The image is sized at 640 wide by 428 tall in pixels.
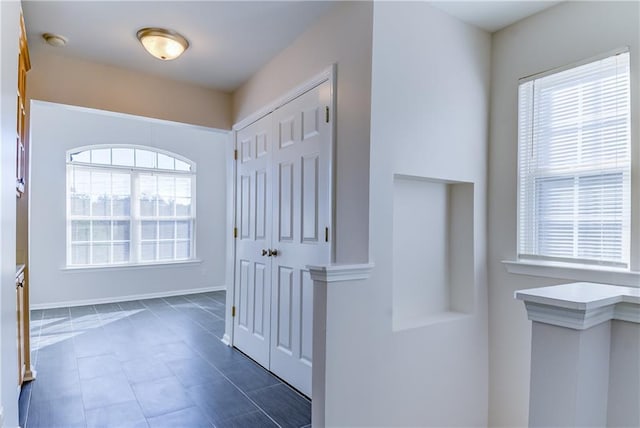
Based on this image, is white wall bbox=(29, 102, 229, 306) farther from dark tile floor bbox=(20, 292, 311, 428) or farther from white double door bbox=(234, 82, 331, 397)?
white double door bbox=(234, 82, 331, 397)

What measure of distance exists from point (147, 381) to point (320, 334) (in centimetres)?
184

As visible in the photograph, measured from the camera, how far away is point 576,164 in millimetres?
2277

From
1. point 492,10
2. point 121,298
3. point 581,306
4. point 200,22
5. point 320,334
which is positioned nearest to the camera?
point 581,306

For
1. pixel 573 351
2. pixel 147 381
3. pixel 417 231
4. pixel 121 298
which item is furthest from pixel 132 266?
pixel 573 351

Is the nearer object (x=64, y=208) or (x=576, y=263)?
(x=576, y=263)

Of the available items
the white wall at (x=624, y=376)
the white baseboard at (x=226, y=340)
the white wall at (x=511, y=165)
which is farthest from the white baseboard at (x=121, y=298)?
the white wall at (x=624, y=376)

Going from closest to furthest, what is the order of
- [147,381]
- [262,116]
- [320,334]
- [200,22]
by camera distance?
[320,334], [200,22], [147,381], [262,116]

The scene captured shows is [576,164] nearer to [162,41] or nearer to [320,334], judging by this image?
[320,334]

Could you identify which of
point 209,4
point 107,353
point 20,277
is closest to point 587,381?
point 209,4

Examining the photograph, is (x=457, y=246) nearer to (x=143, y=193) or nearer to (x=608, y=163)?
(x=608, y=163)

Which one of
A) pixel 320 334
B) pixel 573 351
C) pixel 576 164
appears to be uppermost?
pixel 576 164

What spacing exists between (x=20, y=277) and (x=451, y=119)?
3.13 m

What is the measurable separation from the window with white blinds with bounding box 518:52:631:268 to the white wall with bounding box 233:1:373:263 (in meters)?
1.19

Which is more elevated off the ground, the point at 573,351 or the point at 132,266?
the point at 573,351
